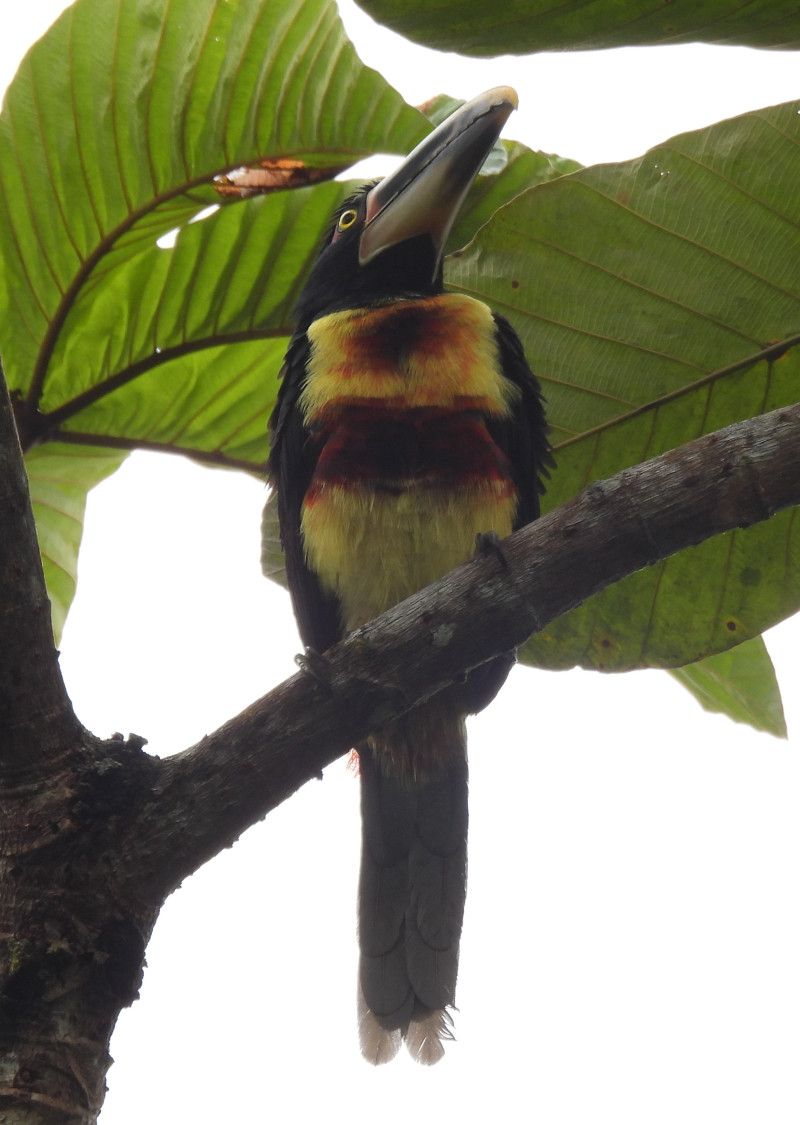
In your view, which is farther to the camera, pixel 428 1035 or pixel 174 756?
pixel 428 1035

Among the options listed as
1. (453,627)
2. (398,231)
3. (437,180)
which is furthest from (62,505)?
(453,627)

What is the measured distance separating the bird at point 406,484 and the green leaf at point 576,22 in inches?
19.9

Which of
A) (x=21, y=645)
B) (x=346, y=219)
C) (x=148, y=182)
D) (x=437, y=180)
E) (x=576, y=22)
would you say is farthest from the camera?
(x=346, y=219)

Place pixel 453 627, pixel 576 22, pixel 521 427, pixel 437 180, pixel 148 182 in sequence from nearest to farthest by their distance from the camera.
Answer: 1. pixel 453 627
2. pixel 576 22
3. pixel 148 182
4. pixel 521 427
5. pixel 437 180

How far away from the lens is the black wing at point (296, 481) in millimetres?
2789

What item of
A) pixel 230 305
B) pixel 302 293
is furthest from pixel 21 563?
pixel 302 293

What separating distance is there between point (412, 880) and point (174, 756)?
1.27m

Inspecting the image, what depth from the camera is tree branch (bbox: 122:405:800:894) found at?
1.75 metres

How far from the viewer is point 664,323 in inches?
97.6

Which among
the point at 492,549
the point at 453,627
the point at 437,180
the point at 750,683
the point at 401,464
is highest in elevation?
the point at 437,180

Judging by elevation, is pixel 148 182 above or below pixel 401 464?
above

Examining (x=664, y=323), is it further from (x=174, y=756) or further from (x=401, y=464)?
(x=174, y=756)

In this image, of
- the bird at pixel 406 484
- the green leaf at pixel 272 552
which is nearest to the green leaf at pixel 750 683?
the bird at pixel 406 484

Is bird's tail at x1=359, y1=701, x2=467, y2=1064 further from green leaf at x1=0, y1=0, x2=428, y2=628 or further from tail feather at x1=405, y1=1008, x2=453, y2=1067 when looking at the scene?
green leaf at x1=0, y1=0, x2=428, y2=628
